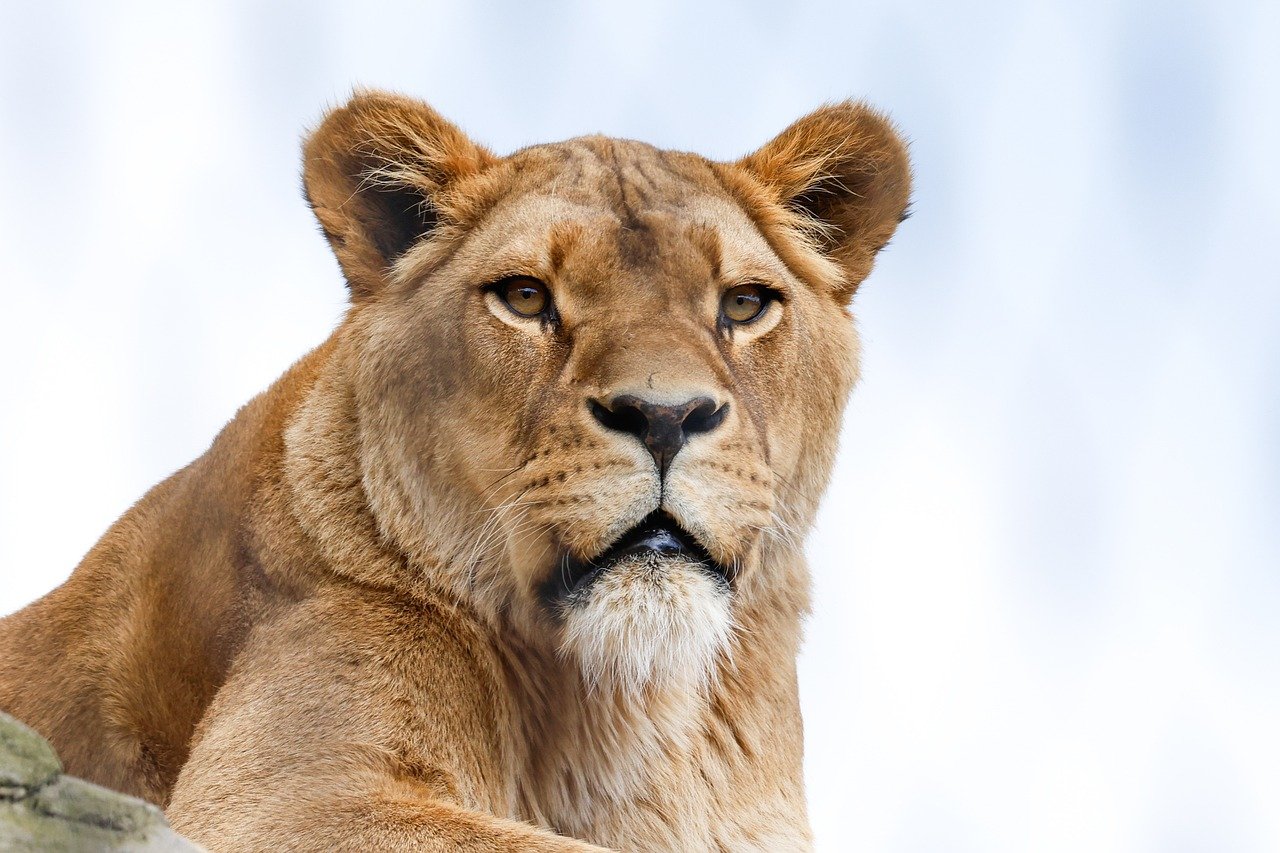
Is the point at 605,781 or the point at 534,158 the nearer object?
the point at 605,781

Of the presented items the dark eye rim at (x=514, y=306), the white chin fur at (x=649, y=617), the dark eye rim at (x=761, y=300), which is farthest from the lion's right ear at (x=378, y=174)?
the white chin fur at (x=649, y=617)

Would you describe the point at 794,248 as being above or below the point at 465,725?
above

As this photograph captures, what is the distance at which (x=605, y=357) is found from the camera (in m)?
3.18

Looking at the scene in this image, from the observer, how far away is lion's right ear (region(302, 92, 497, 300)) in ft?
12.4

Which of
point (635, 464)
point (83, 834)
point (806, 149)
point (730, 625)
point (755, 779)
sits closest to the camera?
point (83, 834)

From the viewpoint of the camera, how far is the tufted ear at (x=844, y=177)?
4035 millimetres

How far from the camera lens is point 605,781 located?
3555mm

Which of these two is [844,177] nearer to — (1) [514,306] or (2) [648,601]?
(1) [514,306]

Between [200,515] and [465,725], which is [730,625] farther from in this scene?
[200,515]

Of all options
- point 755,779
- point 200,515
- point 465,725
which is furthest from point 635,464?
point 200,515

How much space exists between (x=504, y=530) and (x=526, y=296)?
20.6 inches

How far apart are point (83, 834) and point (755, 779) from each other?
6.79ft

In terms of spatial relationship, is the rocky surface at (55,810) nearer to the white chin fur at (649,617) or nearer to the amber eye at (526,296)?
the white chin fur at (649,617)

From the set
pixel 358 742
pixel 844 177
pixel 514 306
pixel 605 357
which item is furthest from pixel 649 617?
pixel 844 177
